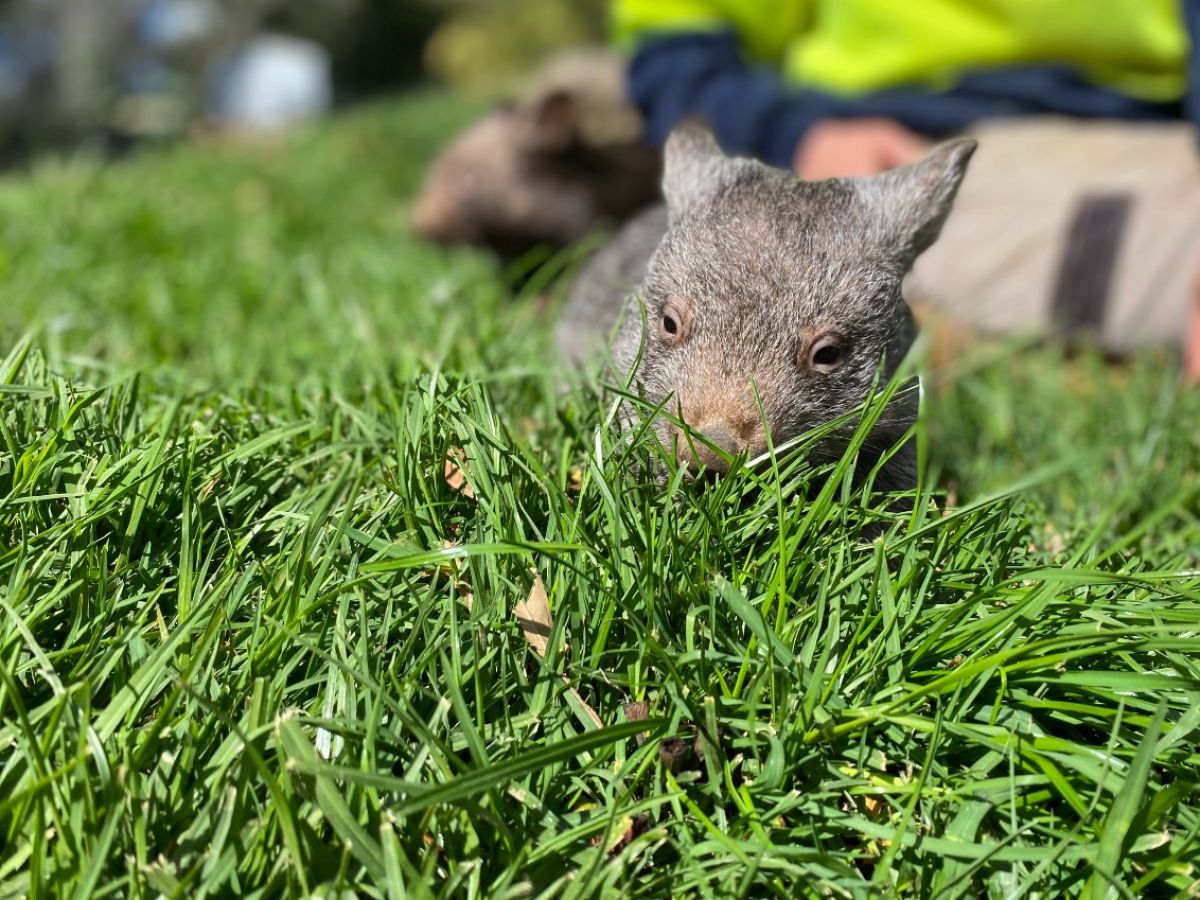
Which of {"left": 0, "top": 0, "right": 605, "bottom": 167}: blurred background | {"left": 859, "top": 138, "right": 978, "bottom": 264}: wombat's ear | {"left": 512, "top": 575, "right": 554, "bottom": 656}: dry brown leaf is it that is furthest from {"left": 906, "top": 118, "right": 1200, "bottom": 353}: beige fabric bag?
{"left": 0, "top": 0, "right": 605, "bottom": 167}: blurred background

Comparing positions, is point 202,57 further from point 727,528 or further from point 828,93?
point 727,528

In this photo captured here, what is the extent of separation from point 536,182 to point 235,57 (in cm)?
1443

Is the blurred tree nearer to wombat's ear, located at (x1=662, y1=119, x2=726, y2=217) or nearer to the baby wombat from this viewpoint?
wombat's ear, located at (x1=662, y1=119, x2=726, y2=217)

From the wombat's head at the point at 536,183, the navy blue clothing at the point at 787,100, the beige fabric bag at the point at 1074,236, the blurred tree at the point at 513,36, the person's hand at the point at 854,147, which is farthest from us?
the blurred tree at the point at 513,36

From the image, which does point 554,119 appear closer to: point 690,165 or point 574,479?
point 690,165

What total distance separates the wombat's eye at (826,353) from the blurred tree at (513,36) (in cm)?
1724

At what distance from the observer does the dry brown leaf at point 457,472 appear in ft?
7.12

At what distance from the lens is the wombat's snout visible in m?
2.15

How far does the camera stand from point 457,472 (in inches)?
93.2

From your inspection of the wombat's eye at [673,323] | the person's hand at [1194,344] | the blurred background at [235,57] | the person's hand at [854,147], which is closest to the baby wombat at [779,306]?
the wombat's eye at [673,323]

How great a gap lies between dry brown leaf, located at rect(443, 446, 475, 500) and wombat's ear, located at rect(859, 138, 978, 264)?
1250 mm

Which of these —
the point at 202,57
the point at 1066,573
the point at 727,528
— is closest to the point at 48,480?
the point at 727,528

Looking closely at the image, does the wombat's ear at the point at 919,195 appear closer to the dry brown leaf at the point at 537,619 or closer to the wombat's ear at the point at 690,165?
the wombat's ear at the point at 690,165

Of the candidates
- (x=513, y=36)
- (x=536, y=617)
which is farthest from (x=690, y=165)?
(x=513, y=36)
